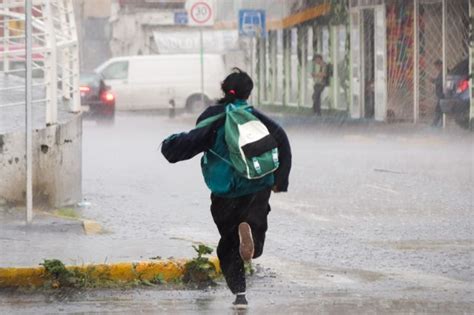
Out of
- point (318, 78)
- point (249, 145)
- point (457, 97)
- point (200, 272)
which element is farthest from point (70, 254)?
point (318, 78)

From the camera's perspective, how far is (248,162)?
26.9ft

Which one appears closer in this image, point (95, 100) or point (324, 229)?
point (324, 229)

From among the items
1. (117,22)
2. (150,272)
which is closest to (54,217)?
(150,272)

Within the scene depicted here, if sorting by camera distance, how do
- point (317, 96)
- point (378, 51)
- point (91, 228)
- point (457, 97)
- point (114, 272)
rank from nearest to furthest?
point (114, 272)
point (91, 228)
point (457, 97)
point (378, 51)
point (317, 96)

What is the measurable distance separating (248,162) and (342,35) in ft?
95.8

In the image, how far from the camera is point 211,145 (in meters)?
8.41

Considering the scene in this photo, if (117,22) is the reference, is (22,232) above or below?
below

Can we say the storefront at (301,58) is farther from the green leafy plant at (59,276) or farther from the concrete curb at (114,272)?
the green leafy plant at (59,276)

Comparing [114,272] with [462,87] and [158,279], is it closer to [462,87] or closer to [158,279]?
[158,279]

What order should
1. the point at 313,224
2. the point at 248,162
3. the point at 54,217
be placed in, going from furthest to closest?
the point at 313,224 < the point at 54,217 < the point at 248,162

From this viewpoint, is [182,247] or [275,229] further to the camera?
[275,229]

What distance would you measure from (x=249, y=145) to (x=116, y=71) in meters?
35.8

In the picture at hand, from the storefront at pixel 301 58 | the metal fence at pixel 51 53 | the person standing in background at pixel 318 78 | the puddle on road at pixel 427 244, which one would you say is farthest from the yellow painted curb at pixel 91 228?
the person standing in background at pixel 318 78

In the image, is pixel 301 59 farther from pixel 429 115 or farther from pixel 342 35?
pixel 429 115
